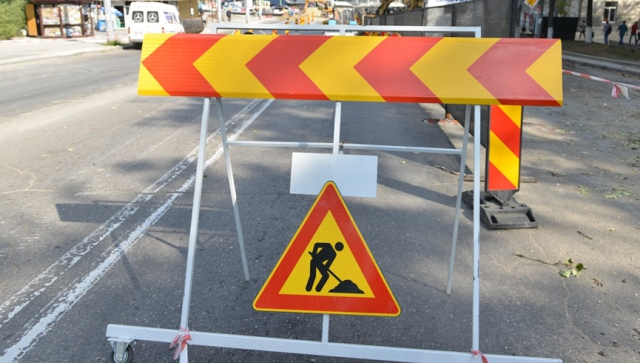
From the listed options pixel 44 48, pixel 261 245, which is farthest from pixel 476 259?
pixel 44 48

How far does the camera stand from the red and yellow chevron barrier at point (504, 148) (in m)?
6.16

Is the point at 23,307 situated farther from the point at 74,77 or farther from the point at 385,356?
the point at 74,77

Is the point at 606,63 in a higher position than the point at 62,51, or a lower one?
lower

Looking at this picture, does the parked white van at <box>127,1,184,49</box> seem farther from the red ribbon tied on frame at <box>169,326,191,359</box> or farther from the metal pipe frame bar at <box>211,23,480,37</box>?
the red ribbon tied on frame at <box>169,326,191,359</box>

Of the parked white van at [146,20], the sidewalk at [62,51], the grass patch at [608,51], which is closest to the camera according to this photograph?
the sidewalk at [62,51]

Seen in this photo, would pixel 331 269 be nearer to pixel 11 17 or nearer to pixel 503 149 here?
pixel 503 149

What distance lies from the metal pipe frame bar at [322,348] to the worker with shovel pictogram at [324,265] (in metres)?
0.28

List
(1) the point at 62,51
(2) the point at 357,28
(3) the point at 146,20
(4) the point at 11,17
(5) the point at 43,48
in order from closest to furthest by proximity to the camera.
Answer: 1. (2) the point at 357,28
2. (1) the point at 62,51
3. (5) the point at 43,48
4. (3) the point at 146,20
5. (4) the point at 11,17

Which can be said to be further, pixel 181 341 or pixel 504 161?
pixel 504 161

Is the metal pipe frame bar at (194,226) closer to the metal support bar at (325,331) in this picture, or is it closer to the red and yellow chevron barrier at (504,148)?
the metal support bar at (325,331)

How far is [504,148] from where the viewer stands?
6234 millimetres

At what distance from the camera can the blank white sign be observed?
10.9 ft

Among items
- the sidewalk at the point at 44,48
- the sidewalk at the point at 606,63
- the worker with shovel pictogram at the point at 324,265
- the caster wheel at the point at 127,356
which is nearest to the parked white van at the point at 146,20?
the sidewalk at the point at 44,48

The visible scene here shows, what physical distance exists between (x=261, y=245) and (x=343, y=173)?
85.1 inches
